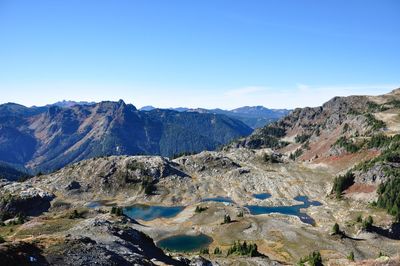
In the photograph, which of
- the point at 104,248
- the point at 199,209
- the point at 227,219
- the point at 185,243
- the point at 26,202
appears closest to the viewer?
the point at 104,248

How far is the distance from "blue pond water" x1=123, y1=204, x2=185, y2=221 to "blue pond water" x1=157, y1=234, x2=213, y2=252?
40.1 m

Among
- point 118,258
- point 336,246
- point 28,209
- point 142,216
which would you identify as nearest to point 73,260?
point 118,258

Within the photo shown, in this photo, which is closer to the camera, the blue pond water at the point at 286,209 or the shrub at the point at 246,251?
the shrub at the point at 246,251

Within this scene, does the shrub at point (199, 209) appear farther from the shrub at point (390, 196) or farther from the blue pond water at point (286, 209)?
the shrub at point (390, 196)

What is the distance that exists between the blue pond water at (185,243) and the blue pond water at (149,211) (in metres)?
40.1

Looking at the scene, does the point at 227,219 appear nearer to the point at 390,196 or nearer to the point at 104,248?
the point at 390,196

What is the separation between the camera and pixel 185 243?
131 metres

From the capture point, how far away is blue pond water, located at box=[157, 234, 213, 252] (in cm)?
12638

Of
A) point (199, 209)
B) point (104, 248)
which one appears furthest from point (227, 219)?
point (104, 248)

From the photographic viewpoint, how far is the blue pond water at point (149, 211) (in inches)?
6969

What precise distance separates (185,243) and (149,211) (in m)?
58.9

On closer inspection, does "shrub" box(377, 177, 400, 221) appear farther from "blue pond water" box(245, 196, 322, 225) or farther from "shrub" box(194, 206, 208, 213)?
"shrub" box(194, 206, 208, 213)

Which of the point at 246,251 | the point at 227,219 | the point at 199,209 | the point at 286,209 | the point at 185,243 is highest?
the point at 246,251

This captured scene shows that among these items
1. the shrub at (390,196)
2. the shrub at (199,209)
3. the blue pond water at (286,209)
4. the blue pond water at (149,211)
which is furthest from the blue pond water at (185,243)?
the shrub at (390,196)
